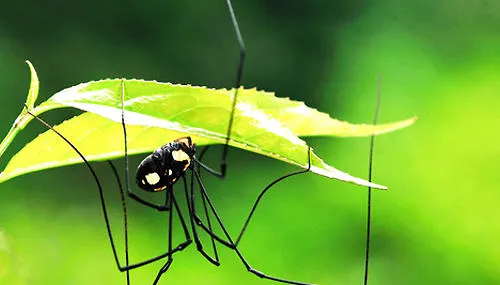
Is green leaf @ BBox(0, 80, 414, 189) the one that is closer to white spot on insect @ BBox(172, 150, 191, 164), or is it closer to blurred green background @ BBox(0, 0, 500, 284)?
white spot on insect @ BBox(172, 150, 191, 164)

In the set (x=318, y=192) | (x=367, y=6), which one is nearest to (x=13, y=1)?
(x=367, y=6)

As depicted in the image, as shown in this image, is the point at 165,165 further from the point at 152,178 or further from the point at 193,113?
the point at 193,113

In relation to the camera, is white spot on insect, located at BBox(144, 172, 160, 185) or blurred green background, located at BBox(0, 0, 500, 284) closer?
white spot on insect, located at BBox(144, 172, 160, 185)

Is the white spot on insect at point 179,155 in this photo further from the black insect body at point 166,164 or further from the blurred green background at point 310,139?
the blurred green background at point 310,139

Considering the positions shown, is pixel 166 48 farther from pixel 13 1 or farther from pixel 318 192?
pixel 318 192

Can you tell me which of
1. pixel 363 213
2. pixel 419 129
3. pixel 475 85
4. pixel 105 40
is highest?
pixel 105 40

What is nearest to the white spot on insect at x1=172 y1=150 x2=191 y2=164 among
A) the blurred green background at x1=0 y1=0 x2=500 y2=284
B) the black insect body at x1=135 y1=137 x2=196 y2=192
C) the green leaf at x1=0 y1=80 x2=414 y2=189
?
the black insect body at x1=135 y1=137 x2=196 y2=192

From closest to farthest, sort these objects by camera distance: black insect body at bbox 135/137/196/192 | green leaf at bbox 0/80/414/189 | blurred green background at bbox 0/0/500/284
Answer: green leaf at bbox 0/80/414/189 → black insect body at bbox 135/137/196/192 → blurred green background at bbox 0/0/500/284
